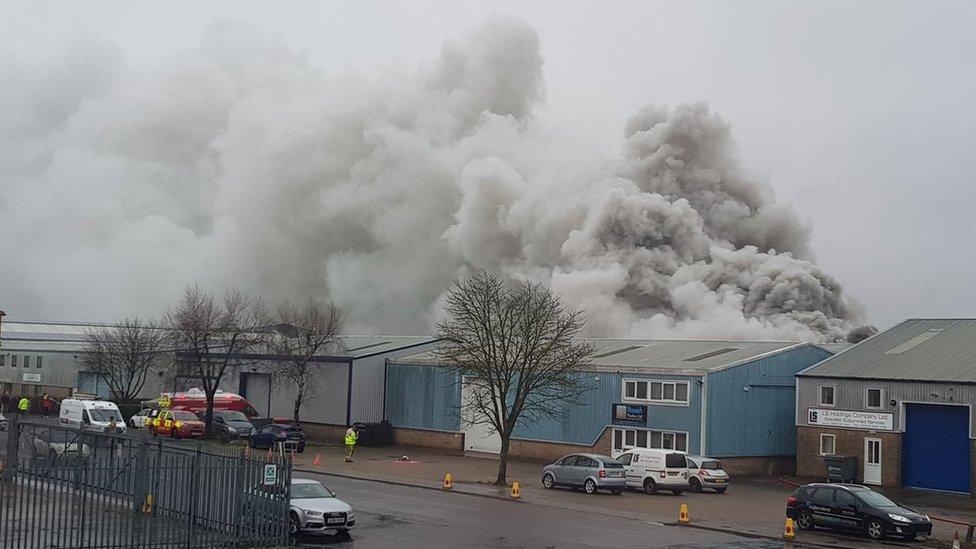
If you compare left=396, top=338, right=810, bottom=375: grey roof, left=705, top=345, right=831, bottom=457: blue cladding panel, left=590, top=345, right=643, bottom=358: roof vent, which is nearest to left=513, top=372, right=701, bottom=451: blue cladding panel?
left=396, top=338, right=810, bottom=375: grey roof

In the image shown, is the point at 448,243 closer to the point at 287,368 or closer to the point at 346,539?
the point at 287,368

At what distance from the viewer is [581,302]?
221ft

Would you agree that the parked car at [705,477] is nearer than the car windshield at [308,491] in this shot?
No

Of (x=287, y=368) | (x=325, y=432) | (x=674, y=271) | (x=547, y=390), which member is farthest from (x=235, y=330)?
(x=674, y=271)

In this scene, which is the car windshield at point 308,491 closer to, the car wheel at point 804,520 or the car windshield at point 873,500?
the car wheel at point 804,520

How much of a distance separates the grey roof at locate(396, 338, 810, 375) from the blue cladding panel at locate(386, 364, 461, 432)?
112cm

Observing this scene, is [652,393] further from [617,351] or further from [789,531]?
[789,531]

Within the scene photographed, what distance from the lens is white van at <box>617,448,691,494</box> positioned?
3030 cm

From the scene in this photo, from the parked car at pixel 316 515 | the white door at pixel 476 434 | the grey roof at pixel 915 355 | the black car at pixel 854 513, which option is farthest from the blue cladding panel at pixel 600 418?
the parked car at pixel 316 515

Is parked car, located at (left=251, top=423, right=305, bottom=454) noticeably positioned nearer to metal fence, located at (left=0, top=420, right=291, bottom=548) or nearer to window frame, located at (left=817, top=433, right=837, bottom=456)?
window frame, located at (left=817, top=433, right=837, bottom=456)

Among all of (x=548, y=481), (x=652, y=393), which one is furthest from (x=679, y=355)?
(x=548, y=481)

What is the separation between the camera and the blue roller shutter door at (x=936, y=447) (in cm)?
3159

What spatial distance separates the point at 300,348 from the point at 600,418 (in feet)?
48.6

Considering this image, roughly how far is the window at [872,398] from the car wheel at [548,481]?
37.1ft
